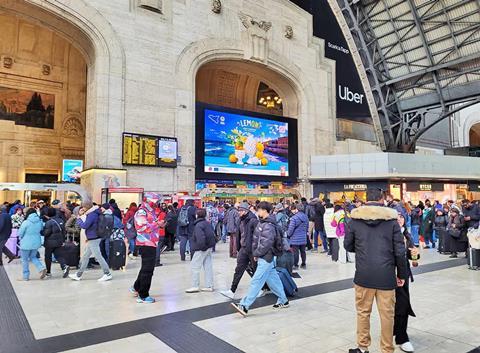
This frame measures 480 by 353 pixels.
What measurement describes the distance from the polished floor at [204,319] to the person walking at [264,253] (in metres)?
0.27

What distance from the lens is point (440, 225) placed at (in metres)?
12.0

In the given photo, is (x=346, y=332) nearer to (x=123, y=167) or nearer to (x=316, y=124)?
(x=123, y=167)

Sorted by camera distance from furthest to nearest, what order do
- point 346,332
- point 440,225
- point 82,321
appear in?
point 440,225, point 82,321, point 346,332

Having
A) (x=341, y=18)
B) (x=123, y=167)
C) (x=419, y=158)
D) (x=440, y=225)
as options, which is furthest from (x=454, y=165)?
(x=123, y=167)

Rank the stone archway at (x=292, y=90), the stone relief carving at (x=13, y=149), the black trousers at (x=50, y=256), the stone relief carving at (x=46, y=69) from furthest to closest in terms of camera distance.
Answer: the stone relief carving at (x=46, y=69) < the stone relief carving at (x=13, y=149) < the stone archway at (x=292, y=90) < the black trousers at (x=50, y=256)

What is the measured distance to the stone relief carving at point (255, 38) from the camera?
2291 centimetres

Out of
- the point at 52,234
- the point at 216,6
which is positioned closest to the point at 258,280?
the point at 52,234

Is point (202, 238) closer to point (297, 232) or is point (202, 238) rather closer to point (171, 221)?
point (297, 232)

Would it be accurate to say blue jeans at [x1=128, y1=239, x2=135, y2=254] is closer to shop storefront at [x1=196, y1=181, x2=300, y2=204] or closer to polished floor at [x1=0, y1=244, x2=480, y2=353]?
polished floor at [x1=0, y1=244, x2=480, y2=353]

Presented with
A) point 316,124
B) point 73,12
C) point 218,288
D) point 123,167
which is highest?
point 73,12

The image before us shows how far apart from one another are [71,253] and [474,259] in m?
9.52

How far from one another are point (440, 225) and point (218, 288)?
8.54 metres

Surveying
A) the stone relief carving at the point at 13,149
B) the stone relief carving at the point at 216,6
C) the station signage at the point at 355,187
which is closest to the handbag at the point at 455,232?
the station signage at the point at 355,187

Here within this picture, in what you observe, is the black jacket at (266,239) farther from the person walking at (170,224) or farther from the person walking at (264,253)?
the person walking at (170,224)
